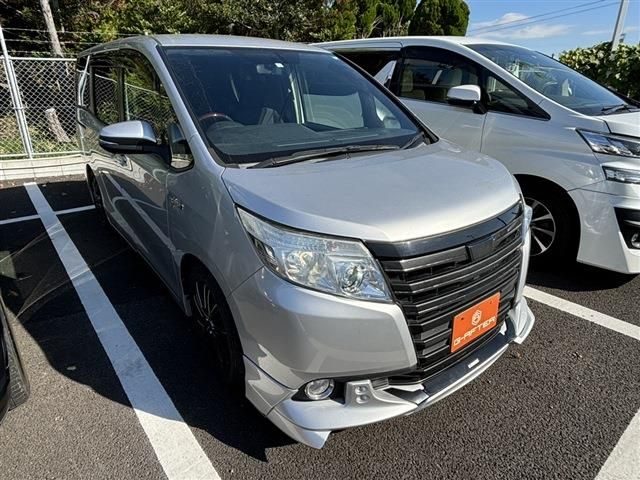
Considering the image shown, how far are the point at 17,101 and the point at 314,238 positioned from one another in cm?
704

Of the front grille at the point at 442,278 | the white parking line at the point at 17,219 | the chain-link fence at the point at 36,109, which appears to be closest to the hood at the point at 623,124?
the front grille at the point at 442,278

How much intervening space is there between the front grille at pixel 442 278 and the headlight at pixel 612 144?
1593mm

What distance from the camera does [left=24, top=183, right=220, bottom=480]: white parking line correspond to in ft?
6.10

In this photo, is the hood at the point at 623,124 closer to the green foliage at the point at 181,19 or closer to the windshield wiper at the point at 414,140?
the windshield wiper at the point at 414,140

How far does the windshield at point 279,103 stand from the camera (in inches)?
85.5

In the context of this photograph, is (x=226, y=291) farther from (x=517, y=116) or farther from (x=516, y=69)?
(x=516, y=69)

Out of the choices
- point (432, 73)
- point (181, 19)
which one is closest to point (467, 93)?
point (432, 73)

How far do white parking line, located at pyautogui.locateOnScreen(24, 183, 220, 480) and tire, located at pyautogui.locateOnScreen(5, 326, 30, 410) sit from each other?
0.49m

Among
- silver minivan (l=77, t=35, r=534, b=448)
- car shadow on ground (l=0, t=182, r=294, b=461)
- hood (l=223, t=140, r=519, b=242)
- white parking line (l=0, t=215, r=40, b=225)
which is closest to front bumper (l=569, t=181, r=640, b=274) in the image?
silver minivan (l=77, t=35, r=534, b=448)

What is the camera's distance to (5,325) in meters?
1.83

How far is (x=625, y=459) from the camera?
1.87m

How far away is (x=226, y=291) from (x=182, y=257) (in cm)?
53

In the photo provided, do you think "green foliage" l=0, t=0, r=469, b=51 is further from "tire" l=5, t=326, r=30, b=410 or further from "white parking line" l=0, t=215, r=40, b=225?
"tire" l=5, t=326, r=30, b=410

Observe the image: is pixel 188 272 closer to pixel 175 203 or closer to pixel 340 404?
pixel 175 203
